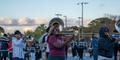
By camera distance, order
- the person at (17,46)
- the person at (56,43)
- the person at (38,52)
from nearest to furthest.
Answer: the person at (56,43) < the person at (17,46) < the person at (38,52)

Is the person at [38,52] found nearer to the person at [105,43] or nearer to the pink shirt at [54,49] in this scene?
the person at [105,43]

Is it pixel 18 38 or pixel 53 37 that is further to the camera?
pixel 18 38

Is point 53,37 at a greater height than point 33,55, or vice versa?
point 53,37

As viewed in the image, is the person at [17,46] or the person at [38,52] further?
the person at [38,52]

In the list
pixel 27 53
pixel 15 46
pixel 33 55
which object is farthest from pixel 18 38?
pixel 27 53

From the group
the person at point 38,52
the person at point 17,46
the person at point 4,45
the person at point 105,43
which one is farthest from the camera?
the person at point 38,52

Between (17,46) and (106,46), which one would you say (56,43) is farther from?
(17,46)

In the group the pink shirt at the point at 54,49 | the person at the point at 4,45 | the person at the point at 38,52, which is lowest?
the person at the point at 38,52

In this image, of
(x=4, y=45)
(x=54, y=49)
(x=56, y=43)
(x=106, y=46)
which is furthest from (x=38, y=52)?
(x=56, y=43)

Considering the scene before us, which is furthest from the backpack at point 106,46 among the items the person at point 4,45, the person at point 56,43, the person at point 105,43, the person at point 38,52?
the person at point 38,52

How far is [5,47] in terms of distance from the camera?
19578 millimetres

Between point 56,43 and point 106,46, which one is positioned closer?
point 56,43

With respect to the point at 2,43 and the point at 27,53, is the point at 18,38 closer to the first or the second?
the point at 2,43

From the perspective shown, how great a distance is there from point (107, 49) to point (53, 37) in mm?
4680
